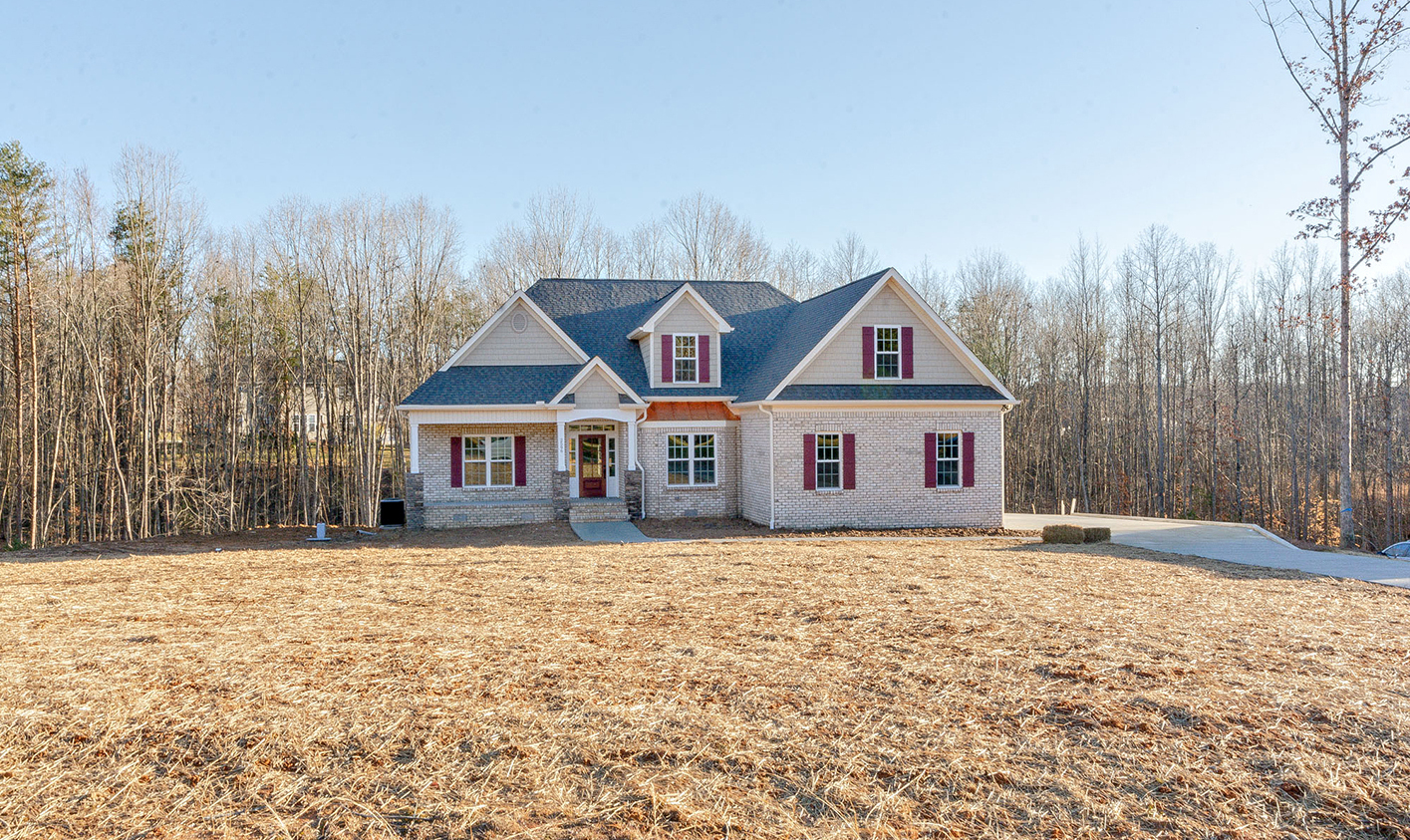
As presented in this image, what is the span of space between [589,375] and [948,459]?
9491mm

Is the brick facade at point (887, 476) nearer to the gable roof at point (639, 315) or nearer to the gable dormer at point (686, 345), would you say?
the gable dormer at point (686, 345)

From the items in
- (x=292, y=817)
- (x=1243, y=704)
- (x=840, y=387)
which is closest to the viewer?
(x=292, y=817)

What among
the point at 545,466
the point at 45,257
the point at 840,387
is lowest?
the point at 545,466

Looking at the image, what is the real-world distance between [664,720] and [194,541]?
1628 centimetres

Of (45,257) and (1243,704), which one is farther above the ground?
(45,257)

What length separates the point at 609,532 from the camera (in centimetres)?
1845

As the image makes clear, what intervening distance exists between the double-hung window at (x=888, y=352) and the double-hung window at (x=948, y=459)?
6.44 ft

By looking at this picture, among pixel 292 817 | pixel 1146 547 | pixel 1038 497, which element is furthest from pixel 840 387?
pixel 1038 497

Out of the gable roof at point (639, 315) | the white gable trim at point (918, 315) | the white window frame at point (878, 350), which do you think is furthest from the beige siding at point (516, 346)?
the white window frame at point (878, 350)

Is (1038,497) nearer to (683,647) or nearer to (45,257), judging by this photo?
(683,647)

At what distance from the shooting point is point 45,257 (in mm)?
23453

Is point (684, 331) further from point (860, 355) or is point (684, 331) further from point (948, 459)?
point (948, 459)

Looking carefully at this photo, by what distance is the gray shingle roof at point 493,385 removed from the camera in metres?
20.7

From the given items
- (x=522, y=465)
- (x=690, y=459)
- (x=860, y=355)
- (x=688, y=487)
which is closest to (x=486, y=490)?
→ (x=522, y=465)
